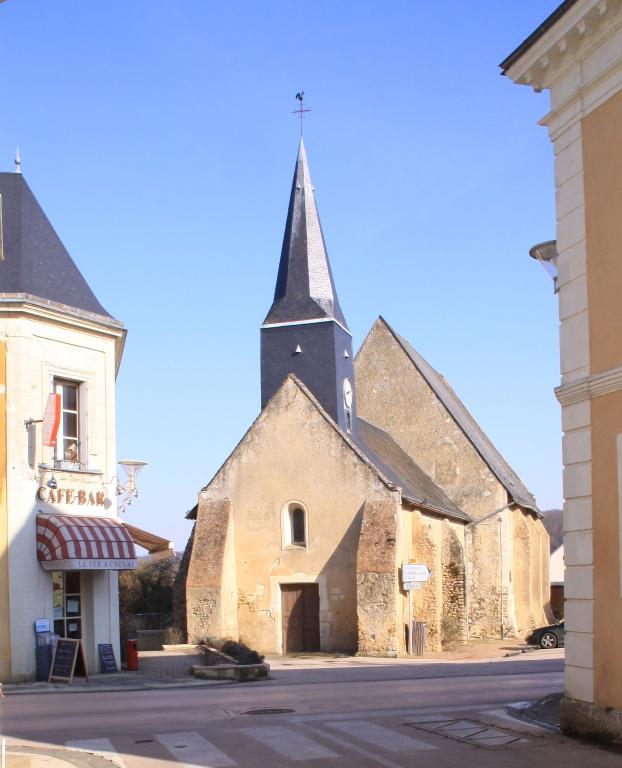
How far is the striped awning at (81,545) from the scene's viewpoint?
20.1m

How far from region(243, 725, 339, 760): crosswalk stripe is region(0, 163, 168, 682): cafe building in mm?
8397

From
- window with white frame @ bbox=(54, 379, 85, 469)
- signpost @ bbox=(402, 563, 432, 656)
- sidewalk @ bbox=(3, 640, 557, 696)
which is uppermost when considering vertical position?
window with white frame @ bbox=(54, 379, 85, 469)

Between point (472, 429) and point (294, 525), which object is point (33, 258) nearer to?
point (294, 525)

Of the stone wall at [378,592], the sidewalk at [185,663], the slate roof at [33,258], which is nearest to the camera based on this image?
the sidewalk at [185,663]

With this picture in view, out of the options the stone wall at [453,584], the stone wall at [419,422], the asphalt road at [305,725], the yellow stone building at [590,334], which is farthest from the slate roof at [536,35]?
the stone wall at [419,422]

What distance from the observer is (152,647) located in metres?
31.0

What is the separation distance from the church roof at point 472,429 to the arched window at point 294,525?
1084 cm

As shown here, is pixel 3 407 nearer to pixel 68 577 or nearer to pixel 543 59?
pixel 68 577

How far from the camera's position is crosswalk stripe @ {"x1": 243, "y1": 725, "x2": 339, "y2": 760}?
10.9m

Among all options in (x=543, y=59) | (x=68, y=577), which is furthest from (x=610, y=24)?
(x=68, y=577)

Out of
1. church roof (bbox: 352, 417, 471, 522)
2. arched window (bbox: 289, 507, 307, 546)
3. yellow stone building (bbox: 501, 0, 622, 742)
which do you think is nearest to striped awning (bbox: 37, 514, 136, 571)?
yellow stone building (bbox: 501, 0, 622, 742)

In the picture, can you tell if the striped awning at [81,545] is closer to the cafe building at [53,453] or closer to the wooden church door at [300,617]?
the cafe building at [53,453]

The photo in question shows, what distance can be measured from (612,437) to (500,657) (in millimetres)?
20227

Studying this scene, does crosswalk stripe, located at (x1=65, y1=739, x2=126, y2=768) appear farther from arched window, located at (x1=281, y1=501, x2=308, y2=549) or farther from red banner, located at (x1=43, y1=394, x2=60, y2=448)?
arched window, located at (x1=281, y1=501, x2=308, y2=549)
